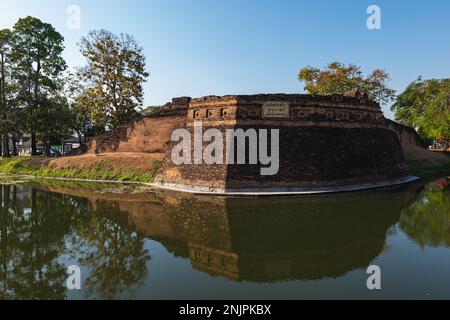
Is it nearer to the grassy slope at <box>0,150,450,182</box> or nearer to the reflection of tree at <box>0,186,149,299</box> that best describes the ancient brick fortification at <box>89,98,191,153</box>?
the grassy slope at <box>0,150,450,182</box>

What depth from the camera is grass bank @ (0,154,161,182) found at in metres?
23.0

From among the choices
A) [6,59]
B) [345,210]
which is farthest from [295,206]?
[6,59]

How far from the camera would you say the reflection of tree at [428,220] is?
9559 mm

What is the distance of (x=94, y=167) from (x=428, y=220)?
2249cm

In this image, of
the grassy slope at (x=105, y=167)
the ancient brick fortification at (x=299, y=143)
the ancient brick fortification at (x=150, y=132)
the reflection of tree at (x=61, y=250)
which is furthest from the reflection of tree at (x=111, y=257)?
the ancient brick fortification at (x=150, y=132)

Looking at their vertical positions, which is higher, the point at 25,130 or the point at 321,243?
the point at 25,130

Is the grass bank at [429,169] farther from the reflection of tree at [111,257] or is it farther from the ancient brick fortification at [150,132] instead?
the reflection of tree at [111,257]

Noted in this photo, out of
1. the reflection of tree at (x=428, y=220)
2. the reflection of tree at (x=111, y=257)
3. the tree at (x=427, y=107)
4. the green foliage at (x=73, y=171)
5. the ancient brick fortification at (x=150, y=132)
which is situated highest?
the tree at (x=427, y=107)

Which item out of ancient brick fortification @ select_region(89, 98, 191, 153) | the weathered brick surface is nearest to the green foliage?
ancient brick fortification @ select_region(89, 98, 191, 153)

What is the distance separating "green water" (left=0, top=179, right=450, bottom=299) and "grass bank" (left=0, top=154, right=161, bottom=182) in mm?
7873

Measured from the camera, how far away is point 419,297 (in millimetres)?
5867

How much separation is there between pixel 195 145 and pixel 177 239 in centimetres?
1044

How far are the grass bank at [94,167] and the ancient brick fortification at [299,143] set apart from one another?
7.98ft

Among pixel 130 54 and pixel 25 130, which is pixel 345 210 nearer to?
pixel 130 54
